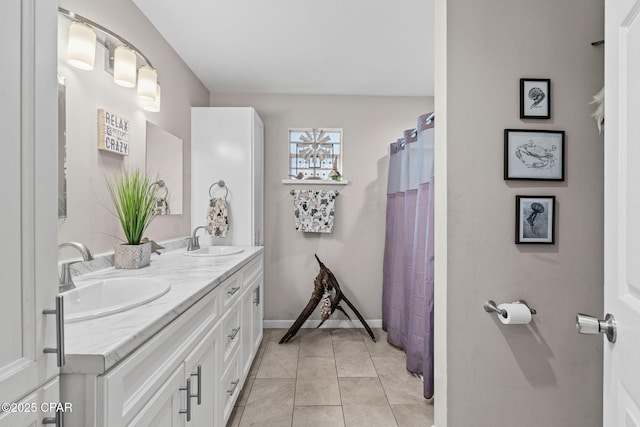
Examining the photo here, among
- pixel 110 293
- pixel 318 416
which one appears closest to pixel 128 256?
pixel 110 293

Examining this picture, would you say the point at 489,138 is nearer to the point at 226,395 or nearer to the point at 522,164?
the point at 522,164

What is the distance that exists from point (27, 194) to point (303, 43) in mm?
2163

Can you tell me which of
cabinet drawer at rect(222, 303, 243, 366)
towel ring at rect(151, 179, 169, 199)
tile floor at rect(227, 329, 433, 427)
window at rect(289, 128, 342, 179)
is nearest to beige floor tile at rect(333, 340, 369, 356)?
tile floor at rect(227, 329, 433, 427)

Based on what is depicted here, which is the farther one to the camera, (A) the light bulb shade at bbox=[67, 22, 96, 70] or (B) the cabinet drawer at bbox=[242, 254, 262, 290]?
(B) the cabinet drawer at bbox=[242, 254, 262, 290]

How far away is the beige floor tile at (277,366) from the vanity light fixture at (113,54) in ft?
6.59

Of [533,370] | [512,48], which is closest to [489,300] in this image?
[533,370]

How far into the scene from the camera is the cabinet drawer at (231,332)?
1.55 meters

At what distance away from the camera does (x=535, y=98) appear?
1.31m

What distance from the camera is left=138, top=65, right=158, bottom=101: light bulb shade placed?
5.95ft

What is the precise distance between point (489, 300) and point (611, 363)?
66 cm

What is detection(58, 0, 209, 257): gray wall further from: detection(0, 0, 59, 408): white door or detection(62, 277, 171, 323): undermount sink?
detection(0, 0, 59, 408): white door

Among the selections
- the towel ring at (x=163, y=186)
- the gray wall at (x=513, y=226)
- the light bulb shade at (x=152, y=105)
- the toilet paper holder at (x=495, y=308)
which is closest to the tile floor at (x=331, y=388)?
the gray wall at (x=513, y=226)

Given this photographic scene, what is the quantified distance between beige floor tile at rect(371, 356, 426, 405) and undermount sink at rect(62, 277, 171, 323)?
161 centimetres

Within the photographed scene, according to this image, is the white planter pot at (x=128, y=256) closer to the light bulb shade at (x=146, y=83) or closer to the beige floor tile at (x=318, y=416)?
the light bulb shade at (x=146, y=83)
